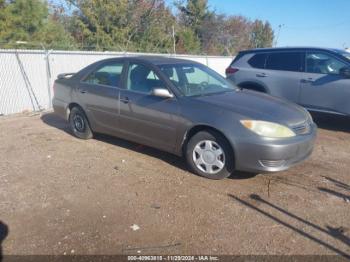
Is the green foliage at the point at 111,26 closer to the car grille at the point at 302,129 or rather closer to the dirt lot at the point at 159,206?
the dirt lot at the point at 159,206

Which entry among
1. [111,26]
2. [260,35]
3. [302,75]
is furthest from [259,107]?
[260,35]

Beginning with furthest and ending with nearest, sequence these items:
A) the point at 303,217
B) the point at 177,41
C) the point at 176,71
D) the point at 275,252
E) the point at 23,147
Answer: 1. the point at 177,41
2. the point at 23,147
3. the point at 176,71
4. the point at 303,217
5. the point at 275,252

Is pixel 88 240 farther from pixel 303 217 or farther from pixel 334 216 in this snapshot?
pixel 334 216

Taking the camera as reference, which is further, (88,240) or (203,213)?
(203,213)

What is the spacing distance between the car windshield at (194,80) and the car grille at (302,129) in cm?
130

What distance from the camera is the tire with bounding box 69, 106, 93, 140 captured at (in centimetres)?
614

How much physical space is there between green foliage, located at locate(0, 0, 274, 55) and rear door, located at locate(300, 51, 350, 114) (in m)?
8.89

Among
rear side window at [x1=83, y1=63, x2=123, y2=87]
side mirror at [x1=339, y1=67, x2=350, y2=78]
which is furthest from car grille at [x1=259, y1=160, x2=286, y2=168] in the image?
side mirror at [x1=339, y1=67, x2=350, y2=78]

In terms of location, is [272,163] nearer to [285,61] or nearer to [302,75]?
→ [302,75]

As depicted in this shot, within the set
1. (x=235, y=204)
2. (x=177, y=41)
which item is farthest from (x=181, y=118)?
(x=177, y=41)

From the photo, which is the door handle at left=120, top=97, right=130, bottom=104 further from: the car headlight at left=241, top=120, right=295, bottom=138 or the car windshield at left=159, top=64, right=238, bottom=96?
the car headlight at left=241, top=120, right=295, bottom=138

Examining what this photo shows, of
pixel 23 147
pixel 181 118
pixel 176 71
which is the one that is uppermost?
pixel 176 71

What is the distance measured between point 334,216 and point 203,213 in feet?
4.49

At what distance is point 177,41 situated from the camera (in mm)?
31000
